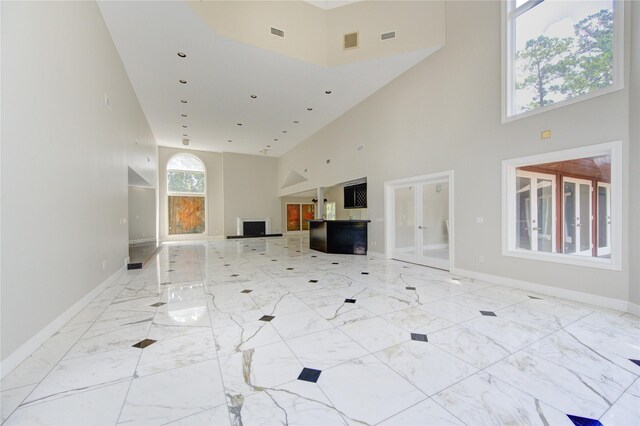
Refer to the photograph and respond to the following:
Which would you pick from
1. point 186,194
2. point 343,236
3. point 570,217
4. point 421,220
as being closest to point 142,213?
point 186,194

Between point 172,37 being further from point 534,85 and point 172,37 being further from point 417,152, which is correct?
point 534,85

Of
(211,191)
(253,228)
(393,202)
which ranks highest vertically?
(211,191)

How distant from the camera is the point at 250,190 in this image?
543 inches

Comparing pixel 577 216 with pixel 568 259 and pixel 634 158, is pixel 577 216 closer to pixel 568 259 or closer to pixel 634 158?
pixel 568 259

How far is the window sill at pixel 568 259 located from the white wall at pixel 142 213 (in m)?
12.1

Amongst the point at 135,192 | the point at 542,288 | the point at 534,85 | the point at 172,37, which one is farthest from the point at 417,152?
the point at 135,192

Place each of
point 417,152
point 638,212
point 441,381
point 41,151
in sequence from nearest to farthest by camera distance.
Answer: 1. point 441,381
2. point 41,151
3. point 638,212
4. point 417,152

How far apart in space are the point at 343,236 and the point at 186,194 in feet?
30.3

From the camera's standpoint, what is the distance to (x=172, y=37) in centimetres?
469

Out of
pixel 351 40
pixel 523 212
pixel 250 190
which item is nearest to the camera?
pixel 523 212

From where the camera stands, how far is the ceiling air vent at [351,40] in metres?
5.48

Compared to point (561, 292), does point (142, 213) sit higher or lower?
higher

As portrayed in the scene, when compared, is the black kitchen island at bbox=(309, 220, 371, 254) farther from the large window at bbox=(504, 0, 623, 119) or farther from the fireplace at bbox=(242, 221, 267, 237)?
the fireplace at bbox=(242, 221, 267, 237)

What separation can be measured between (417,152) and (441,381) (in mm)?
4872
